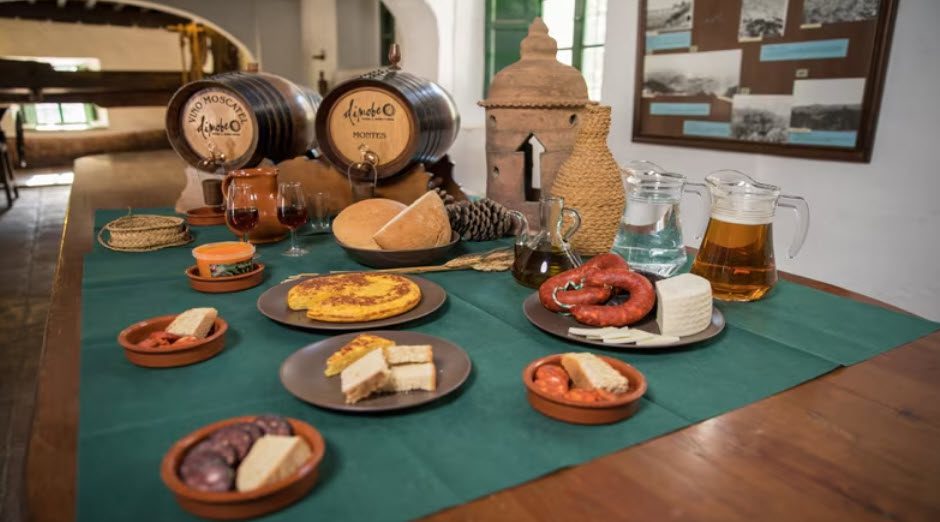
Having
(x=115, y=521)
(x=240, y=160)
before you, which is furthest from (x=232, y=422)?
(x=240, y=160)

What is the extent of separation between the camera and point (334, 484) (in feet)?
2.19

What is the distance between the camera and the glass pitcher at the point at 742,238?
120 centimetres

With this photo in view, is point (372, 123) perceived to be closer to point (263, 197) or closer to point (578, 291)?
point (263, 197)

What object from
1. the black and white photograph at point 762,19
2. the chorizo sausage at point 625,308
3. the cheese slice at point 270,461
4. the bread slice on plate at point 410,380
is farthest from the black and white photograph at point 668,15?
the cheese slice at point 270,461

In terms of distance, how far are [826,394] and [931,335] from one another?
0.42 m

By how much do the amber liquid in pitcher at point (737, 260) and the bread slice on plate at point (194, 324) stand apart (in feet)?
3.30

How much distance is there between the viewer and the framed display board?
258cm

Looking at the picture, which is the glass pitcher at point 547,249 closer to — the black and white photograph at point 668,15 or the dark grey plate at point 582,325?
the dark grey plate at point 582,325

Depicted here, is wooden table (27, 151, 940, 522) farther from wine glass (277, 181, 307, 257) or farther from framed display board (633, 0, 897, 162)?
framed display board (633, 0, 897, 162)

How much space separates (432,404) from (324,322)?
1.15 ft

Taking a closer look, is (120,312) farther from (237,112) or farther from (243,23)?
(243,23)

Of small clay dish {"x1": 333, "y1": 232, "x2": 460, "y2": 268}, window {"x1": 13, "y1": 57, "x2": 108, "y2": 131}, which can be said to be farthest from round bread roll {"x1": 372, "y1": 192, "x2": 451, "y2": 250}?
window {"x1": 13, "y1": 57, "x2": 108, "y2": 131}

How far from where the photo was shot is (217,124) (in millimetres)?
2125

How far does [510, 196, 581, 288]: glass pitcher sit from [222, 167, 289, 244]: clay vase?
0.79 m
